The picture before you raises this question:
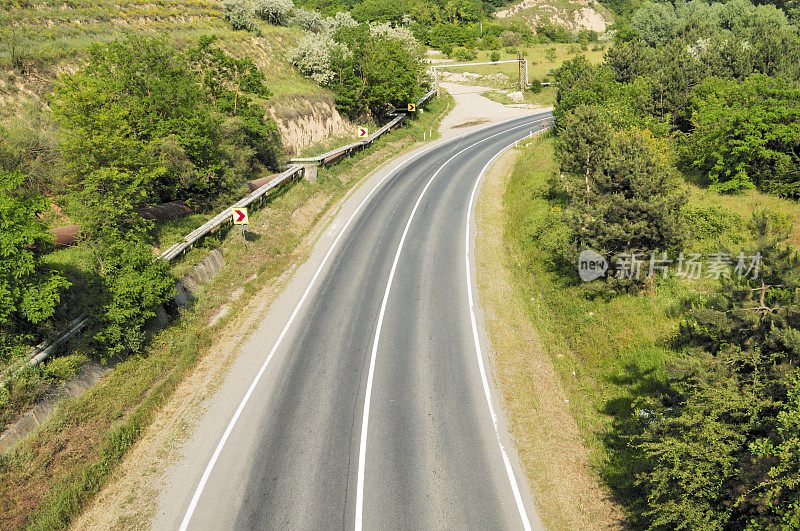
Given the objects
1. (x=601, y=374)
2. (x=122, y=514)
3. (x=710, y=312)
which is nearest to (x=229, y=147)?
(x=122, y=514)

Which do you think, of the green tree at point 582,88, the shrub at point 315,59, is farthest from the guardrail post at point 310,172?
the green tree at point 582,88

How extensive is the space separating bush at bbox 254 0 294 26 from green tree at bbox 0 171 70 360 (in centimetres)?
5440

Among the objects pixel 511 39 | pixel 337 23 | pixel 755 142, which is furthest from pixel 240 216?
pixel 511 39

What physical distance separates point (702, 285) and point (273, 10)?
61.8 metres

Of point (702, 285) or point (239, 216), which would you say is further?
point (239, 216)

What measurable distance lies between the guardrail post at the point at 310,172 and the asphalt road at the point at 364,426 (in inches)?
548

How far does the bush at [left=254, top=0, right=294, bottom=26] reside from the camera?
60.4 metres

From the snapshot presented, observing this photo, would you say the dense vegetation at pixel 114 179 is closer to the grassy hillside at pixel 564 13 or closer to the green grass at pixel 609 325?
the green grass at pixel 609 325

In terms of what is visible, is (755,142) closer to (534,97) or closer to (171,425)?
(171,425)

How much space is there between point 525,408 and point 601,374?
348 centimetres

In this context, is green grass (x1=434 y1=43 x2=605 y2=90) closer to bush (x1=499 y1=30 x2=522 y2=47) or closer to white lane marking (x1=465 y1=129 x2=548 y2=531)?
bush (x1=499 y1=30 x2=522 y2=47)

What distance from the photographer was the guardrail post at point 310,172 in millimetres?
37594

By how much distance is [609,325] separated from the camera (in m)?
19.3

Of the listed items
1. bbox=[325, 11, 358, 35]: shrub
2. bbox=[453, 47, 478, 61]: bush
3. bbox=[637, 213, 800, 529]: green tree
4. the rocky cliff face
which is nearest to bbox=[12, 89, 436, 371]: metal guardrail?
the rocky cliff face
